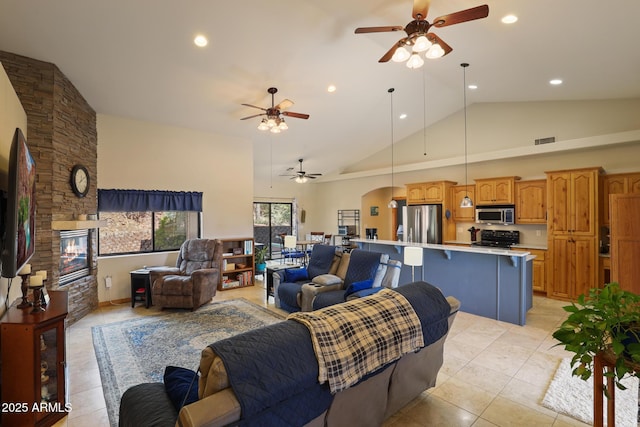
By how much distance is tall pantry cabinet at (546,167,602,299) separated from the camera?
199 inches

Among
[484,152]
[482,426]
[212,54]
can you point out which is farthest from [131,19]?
[484,152]

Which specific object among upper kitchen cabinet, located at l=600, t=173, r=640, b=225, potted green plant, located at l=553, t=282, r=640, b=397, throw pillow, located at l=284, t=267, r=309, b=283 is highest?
upper kitchen cabinet, located at l=600, t=173, r=640, b=225

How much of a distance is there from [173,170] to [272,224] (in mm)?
4572

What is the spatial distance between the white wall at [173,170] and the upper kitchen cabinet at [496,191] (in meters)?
5.09

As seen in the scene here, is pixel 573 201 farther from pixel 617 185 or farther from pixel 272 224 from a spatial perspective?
pixel 272 224

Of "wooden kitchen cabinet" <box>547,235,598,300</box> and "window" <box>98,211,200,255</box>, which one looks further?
"window" <box>98,211,200,255</box>

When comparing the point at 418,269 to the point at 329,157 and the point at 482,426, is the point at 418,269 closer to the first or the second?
the point at 482,426

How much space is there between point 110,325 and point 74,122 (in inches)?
117

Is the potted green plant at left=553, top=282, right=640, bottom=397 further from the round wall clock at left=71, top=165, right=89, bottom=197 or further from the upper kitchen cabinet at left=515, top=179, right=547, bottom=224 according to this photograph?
the round wall clock at left=71, top=165, right=89, bottom=197

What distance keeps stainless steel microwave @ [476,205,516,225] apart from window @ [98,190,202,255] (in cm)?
594

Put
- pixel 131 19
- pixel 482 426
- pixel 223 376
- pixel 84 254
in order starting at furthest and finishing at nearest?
1. pixel 84 254
2. pixel 131 19
3. pixel 482 426
4. pixel 223 376

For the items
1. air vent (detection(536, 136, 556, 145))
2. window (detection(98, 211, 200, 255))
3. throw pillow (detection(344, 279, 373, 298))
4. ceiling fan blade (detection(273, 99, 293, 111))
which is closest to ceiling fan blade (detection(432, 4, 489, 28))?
ceiling fan blade (detection(273, 99, 293, 111))

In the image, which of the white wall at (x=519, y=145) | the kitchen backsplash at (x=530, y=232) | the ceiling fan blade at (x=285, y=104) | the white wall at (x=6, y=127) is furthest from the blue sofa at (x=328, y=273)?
the white wall at (x=519, y=145)

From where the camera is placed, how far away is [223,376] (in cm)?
121
